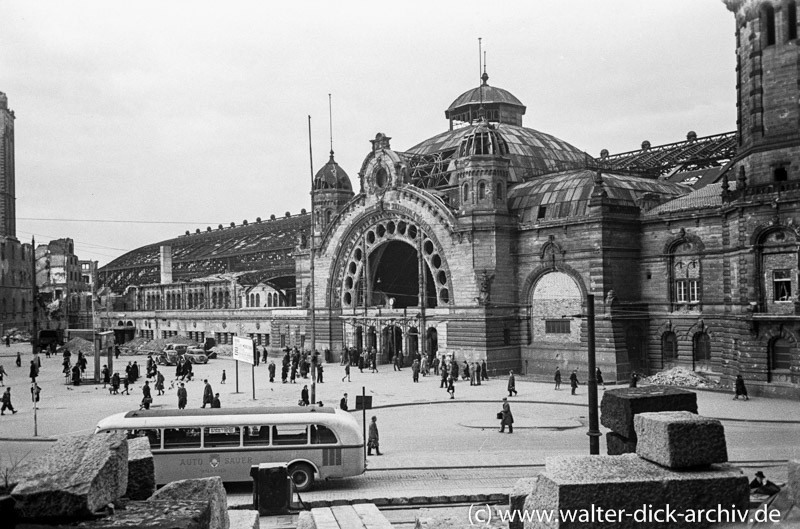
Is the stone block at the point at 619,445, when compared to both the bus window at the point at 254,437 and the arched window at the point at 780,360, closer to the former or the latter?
the bus window at the point at 254,437

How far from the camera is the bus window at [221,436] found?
1997 cm

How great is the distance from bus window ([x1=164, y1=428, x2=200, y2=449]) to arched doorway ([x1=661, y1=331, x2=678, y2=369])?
31479 mm

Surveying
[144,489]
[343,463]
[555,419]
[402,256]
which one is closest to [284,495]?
[343,463]

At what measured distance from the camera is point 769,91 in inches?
1407

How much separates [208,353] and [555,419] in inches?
1746

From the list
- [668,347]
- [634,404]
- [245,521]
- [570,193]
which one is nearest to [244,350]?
[570,193]

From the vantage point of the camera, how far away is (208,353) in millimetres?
Answer: 69000

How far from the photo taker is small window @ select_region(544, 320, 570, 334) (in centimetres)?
4722

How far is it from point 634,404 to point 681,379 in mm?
32625

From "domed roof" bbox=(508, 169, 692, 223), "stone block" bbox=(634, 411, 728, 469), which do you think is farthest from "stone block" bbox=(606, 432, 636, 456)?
"domed roof" bbox=(508, 169, 692, 223)

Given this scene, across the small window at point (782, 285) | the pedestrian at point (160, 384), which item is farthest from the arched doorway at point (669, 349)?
the pedestrian at point (160, 384)

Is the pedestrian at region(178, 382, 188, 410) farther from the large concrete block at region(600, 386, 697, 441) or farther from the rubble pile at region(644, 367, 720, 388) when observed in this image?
the large concrete block at region(600, 386, 697, 441)

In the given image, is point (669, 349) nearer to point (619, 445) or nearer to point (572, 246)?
point (572, 246)

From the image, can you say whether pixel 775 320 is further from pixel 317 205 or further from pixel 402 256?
pixel 317 205
